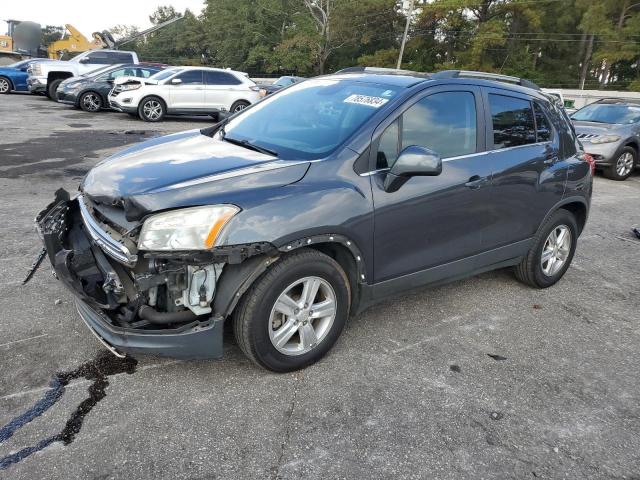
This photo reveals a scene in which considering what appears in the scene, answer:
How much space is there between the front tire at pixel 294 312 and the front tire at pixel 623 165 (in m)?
10.4

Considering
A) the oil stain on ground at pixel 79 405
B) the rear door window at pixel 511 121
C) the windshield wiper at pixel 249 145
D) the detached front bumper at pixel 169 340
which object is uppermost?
the rear door window at pixel 511 121

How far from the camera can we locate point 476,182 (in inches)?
143

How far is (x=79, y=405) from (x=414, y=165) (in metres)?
2.31

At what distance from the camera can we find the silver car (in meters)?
10.9

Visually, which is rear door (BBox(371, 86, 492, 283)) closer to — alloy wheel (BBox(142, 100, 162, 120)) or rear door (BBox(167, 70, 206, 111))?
rear door (BBox(167, 70, 206, 111))

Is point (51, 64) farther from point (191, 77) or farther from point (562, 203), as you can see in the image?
point (562, 203)

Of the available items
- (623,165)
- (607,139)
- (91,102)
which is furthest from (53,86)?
(623,165)

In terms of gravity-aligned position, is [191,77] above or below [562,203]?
above

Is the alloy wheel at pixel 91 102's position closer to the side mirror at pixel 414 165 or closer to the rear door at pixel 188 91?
the rear door at pixel 188 91

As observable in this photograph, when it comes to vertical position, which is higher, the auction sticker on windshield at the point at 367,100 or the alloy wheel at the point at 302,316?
the auction sticker on windshield at the point at 367,100

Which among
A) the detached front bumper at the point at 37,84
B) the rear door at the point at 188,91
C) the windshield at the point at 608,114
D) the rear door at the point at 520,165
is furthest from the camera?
the detached front bumper at the point at 37,84

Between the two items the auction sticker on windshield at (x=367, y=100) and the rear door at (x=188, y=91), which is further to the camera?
the rear door at (x=188, y=91)

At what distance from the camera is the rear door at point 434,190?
10.5 feet

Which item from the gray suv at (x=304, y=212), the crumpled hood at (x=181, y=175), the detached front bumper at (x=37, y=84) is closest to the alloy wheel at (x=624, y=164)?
the gray suv at (x=304, y=212)
